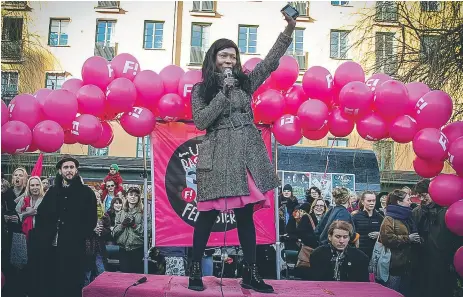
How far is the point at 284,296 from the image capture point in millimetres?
3148

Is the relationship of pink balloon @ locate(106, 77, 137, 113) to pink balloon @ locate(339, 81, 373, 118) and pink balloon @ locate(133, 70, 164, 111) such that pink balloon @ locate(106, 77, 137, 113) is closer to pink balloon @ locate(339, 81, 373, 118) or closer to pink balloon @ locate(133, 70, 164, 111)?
pink balloon @ locate(133, 70, 164, 111)

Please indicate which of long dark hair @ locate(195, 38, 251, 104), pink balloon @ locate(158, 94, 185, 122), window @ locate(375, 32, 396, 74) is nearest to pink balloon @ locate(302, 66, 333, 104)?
pink balloon @ locate(158, 94, 185, 122)

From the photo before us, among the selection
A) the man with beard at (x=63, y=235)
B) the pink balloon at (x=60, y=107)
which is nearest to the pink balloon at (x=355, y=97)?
the pink balloon at (x=60, y=107)

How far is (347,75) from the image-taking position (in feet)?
15.3

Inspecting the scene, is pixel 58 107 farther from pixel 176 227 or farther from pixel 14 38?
pixel 14 38

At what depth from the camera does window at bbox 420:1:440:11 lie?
7070 millimetres

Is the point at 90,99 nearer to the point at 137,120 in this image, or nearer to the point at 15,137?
the point at 137,120

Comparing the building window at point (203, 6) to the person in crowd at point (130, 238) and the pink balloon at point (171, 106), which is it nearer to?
the person in crowd at point (130, 238)

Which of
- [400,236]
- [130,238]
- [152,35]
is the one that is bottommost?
[130,238]

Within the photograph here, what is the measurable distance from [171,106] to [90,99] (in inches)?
29.6

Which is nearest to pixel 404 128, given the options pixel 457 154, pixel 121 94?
pixel 457 154

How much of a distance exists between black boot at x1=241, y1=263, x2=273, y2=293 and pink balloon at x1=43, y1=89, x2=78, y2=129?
2191mm

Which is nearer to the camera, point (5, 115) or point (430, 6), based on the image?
point (5, 115)

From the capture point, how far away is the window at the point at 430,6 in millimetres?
7070
